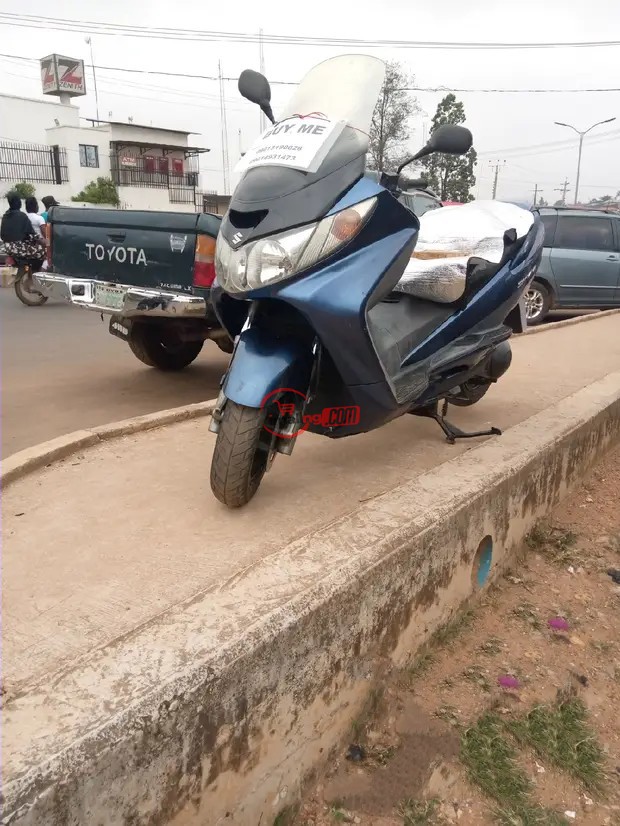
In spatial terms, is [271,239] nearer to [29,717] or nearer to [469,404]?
[29,717]

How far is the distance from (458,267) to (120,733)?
2.60 meters

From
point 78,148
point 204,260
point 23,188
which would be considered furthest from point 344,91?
point 78,148

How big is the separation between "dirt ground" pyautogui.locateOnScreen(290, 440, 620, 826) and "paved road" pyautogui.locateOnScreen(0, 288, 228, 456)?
114 inches

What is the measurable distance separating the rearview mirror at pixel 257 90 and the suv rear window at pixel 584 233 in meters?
7.80

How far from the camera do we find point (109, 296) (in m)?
4.91

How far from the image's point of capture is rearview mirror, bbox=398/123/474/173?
2523 mm

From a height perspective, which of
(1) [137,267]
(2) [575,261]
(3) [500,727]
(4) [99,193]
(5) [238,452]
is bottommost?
(3) [500,727]

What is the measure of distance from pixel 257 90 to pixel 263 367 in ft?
4.37

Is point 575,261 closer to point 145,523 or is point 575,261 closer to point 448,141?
point 448,141

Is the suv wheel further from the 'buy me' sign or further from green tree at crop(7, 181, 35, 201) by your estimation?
green tree at crop(7, 181, 35, 201)

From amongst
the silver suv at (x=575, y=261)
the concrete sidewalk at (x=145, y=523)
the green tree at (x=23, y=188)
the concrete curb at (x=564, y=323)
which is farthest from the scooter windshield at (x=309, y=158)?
the green tree at (x=23, y=188)

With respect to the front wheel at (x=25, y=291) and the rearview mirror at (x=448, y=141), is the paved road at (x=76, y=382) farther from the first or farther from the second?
the rearview mirror at (x=448, y=141)

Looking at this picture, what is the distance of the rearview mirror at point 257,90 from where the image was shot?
286 centimetres

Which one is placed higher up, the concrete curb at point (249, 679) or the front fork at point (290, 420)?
the front fork at point (290, 420)
